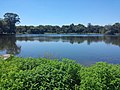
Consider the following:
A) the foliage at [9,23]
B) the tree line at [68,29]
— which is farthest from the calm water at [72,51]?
the tree line at [68,29]

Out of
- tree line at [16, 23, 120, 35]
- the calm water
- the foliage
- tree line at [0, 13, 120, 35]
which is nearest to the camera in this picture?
the calm water

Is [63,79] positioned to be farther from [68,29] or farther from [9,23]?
[68,29]

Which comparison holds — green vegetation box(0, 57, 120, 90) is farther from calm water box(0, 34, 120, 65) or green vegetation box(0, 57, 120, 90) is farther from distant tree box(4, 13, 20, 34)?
distant tree box(4, 13, 20, 34)

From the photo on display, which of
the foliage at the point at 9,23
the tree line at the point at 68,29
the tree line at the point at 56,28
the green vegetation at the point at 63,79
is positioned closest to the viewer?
the green vegetation at the point at 63,79

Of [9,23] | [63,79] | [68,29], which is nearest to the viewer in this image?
[63,79]

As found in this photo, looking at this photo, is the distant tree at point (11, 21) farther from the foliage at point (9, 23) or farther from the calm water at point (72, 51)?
the calm water at point (72, 51)

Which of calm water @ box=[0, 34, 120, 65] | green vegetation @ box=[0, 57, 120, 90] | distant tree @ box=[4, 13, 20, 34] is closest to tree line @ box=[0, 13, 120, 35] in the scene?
distant tree @ box=[4, 13, 20, 34]

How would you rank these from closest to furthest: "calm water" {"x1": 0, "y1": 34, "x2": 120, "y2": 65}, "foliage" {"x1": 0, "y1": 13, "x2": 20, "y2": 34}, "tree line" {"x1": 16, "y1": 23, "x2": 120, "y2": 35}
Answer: "calm water" {"x1": 0, "y1": 34, "x2": 120, "y2": 65} → "foliage" {"x1": 0, "y1": 13, "x2": 20, "y2": 34} → "tree line" {"x1": 16, "y1": 23, "x2": 120, "y2": 35}

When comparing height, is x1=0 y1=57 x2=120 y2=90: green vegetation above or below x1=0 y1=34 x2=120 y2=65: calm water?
above

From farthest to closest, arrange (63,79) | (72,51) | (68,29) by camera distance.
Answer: (68,29), (72,51), (63,79)

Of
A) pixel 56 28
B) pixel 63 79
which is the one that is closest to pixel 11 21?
pixel 56 28

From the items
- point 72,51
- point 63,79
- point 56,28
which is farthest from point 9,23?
point 63,79

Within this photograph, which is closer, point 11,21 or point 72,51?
point 72,51

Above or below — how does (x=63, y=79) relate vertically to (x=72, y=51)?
above
